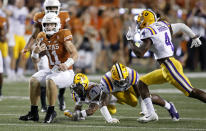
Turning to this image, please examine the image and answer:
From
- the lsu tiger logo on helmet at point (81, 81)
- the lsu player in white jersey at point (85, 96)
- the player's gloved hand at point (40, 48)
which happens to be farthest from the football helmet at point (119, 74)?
the player's gloved hand at point (40, 48)

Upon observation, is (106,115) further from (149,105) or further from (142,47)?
(142,47)

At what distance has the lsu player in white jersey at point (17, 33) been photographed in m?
13.3

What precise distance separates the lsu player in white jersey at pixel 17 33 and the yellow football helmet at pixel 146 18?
6846 millimetres

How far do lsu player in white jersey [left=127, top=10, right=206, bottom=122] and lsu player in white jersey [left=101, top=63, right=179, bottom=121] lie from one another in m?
0.30

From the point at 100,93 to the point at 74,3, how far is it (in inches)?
334

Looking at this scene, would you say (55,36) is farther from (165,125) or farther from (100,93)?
(165,125)

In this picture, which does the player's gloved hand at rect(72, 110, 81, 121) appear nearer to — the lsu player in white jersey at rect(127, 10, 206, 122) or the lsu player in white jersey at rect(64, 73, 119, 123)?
the lsu player in white jersey at rect(64, 73, 119, 123)

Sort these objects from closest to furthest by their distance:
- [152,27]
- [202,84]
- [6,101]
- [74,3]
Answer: [152,27], [6,101], [202,84], [74,3]

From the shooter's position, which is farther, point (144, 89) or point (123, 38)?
point (123, 38)

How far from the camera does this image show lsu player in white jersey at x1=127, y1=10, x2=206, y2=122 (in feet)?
21.5

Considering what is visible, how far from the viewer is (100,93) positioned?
7.21 meters

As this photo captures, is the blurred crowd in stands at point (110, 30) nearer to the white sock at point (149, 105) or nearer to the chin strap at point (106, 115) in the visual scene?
the chin strap at point (106, 115)

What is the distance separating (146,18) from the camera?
6887 mm

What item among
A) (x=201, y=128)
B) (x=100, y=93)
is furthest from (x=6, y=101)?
(x=201, y=128)
